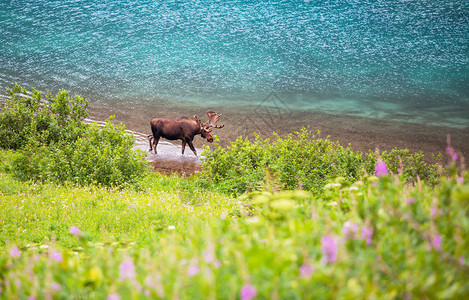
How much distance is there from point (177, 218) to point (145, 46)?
39.3 metres

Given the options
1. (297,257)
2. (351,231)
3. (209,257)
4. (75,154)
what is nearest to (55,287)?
(209,257)

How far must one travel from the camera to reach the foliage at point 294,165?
12.5 m

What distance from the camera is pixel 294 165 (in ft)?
41.8

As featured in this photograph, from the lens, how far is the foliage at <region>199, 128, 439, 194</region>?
12.5 m

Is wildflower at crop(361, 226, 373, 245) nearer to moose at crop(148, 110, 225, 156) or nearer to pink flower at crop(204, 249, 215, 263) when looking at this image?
pink flower at crop(204, 249, 215, 263)

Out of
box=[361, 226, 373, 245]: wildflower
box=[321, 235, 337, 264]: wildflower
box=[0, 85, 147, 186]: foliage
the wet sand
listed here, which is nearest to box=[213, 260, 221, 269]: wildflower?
box=[321, 235, 337, 264]: wildflower

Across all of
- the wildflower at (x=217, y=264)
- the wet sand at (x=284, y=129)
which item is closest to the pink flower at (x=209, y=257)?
the wildflower at (x=217, y=264)

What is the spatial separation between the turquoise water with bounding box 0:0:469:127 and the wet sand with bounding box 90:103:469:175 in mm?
1551

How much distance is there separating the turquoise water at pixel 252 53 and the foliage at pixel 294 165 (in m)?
14.6

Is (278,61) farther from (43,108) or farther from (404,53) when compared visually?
(43,108)

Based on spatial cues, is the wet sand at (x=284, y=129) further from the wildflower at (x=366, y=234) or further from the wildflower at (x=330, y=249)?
the wildflower at (x=330, y=249)

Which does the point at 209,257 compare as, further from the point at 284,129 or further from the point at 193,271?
the point at 284,129

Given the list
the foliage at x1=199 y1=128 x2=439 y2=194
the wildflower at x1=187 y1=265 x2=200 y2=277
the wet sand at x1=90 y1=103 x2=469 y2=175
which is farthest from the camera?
the wet sand at x1=90 y1=103 x2=469 y2=175

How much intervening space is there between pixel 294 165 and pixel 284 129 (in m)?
12.5
